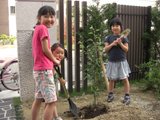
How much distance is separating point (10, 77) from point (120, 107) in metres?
2.89

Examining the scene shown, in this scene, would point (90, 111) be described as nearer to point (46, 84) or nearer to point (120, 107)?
point (120, 107)

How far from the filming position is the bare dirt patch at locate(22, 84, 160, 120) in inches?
106

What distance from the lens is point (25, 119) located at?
2.75 meters

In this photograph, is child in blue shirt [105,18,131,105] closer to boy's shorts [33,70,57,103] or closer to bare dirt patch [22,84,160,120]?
bare dirt patch [22,84,160,120]

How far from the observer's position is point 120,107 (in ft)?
10.0

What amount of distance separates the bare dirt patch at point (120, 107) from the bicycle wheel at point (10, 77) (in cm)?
120

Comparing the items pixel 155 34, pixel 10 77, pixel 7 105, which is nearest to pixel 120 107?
pixel 7 105

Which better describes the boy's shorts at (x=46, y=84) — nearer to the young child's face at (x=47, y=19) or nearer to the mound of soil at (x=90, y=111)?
the young child's face at (x=47, y=19)

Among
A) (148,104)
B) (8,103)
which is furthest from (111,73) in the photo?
(8,103)

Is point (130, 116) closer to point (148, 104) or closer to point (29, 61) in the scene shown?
point (148, 104)

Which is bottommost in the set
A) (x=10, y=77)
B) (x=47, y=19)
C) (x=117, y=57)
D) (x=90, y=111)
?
(x=90, y=111)

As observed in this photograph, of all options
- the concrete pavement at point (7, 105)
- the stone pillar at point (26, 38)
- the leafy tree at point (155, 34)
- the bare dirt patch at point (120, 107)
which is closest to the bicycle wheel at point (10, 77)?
the concrete pavement at point (7, 105)

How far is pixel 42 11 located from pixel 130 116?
202 centimetres

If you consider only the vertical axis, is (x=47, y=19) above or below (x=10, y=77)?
above
